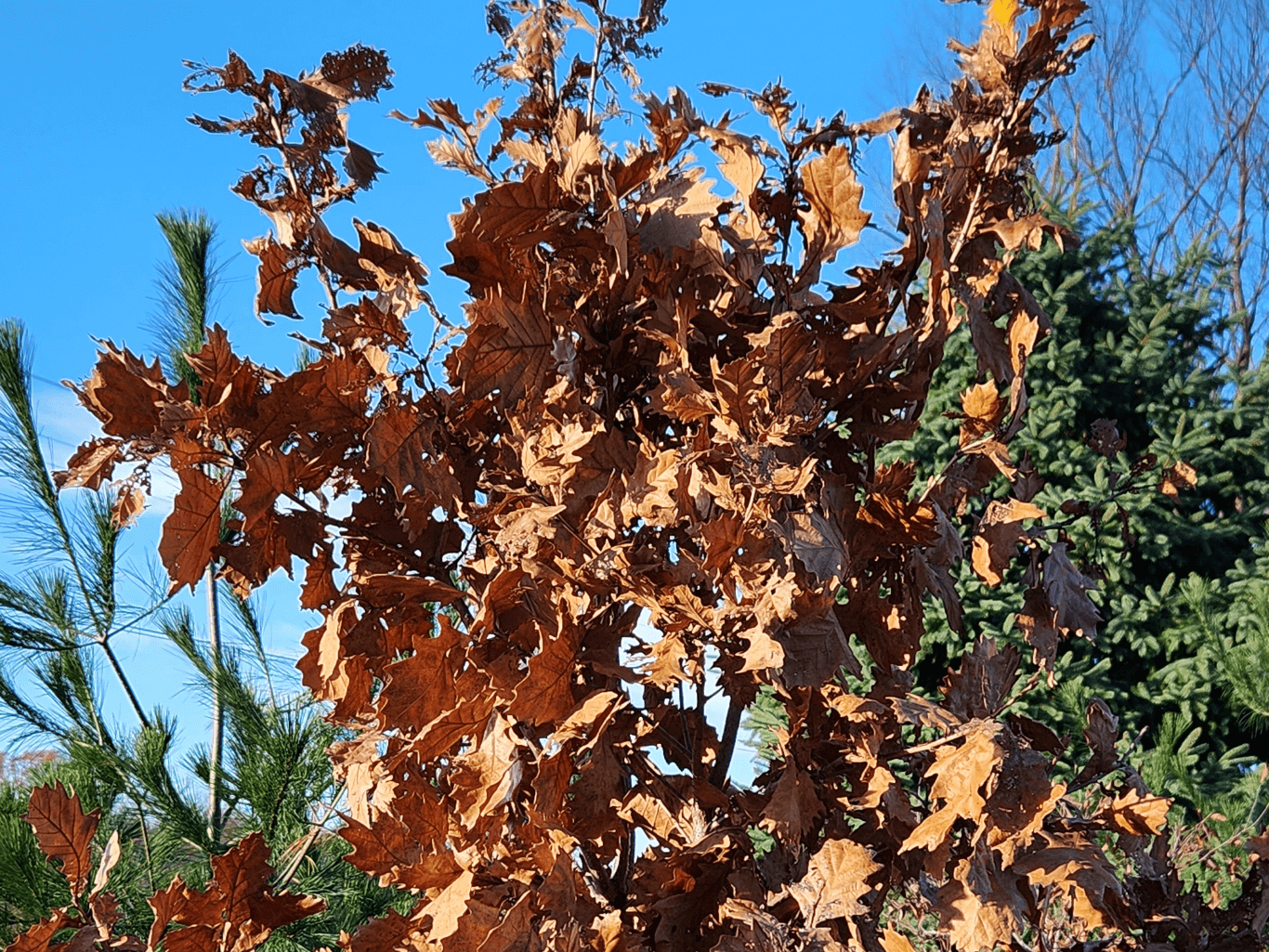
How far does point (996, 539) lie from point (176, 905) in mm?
950

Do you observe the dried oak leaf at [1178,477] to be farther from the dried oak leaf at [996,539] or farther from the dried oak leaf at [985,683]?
the dried oak leaf at [985,683]

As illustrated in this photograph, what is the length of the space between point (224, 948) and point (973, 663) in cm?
82

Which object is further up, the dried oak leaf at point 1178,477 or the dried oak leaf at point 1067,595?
the dried oak leaf at point 1178,477

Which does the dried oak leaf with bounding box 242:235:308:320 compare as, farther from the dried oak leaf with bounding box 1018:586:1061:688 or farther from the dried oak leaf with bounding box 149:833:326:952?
the dried oak leaf with bounding box 1018:586:1061:688

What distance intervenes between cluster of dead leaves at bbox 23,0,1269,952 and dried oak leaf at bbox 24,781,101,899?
0.30 metres

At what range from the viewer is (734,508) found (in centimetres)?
92

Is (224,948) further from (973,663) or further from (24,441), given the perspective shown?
(24,441)

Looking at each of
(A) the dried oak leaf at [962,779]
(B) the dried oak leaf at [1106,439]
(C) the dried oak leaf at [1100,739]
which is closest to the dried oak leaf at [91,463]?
(A) the dried oak leaf at [962,779]

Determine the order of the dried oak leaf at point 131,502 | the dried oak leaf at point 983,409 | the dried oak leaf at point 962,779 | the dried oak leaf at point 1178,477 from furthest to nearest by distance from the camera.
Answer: the dried oak leaf at point 1178,477
the dried oak leaf at point 131,502
the dried oak leaf at point 983,409
the dried oak leaf at point 962,779

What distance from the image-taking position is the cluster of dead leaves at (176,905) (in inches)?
43.1

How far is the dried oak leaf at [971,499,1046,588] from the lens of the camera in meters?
1.11

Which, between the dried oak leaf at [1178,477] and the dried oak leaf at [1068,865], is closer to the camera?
the dried oak leaf at [1068,865]

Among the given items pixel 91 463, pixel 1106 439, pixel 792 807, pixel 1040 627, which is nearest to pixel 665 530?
pixel 792 807

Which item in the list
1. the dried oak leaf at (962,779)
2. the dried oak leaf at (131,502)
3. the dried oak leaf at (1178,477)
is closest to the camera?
the dried oak leaf at (962,779)
